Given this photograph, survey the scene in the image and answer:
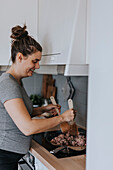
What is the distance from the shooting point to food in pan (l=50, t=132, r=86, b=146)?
1.54 m

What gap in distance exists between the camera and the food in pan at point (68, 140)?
1543 mm

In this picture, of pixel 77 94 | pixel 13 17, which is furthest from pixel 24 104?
pixel 13 17

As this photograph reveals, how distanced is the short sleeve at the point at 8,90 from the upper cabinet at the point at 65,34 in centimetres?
30

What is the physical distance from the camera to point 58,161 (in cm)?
129

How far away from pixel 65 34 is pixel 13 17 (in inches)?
34.0

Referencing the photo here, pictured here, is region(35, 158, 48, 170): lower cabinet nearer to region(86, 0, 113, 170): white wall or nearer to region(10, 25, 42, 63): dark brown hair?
region(86, 0, 113, 170): white wall

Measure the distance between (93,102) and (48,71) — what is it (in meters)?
1.20

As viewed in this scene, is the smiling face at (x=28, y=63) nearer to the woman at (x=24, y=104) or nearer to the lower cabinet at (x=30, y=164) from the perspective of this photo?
the woman at (x=24, y=104)

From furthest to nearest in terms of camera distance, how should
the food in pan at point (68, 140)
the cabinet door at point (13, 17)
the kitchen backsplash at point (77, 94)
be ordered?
the kitchen backsplash at point (77, 94)
the cabinet door at point (13, 17)
the food in pan at point (68, 140)

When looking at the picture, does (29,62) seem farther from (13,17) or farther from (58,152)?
(13,17)

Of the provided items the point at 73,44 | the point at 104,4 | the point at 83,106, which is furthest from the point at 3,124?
the point at 104,4

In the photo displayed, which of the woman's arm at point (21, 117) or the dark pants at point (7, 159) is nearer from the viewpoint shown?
the woman's arm at point (21, 117)

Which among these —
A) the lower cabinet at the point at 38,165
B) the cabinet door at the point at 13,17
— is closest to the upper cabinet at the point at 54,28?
the cabinet door at the point at 13,17

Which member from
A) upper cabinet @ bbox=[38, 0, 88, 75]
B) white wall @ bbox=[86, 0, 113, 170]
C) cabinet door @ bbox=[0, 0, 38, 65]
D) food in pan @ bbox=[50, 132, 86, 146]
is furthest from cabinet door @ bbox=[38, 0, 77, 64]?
food in pan @ bbox=[50, 132, 86, 146]
